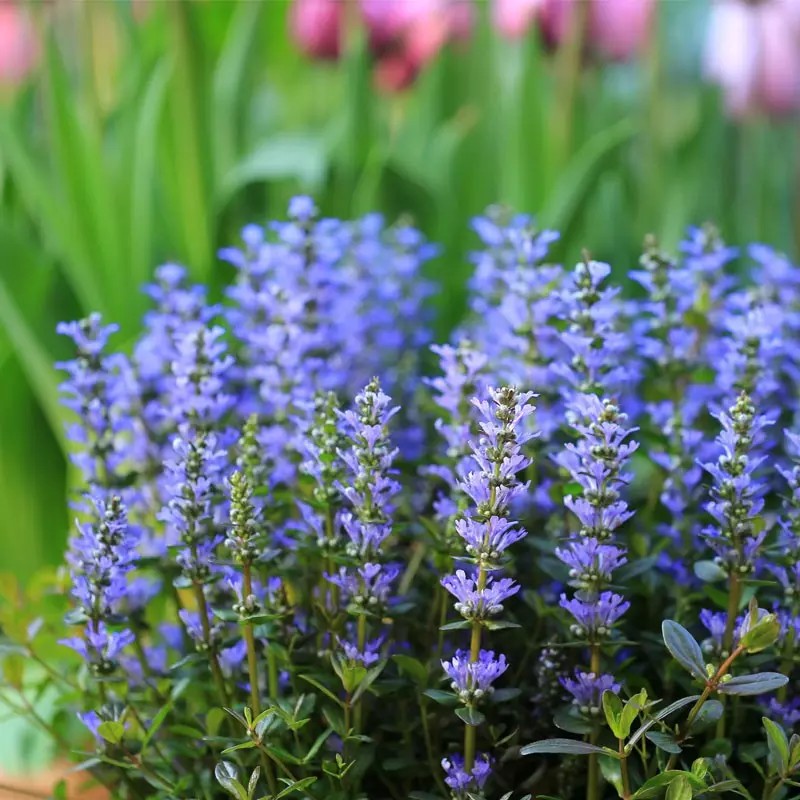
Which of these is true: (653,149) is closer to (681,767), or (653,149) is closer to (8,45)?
(681,767)

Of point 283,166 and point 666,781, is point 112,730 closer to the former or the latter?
point 666,781

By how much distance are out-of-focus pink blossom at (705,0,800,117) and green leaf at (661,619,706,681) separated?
0.98 meters

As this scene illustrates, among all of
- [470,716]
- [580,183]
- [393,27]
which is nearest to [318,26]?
[393,27]

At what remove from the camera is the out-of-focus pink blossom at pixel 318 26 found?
53.4 inches

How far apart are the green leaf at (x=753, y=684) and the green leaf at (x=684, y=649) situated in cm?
1

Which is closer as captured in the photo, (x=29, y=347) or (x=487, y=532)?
(x=487, y=532)

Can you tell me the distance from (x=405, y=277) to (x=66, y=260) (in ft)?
1.22

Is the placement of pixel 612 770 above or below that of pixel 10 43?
below

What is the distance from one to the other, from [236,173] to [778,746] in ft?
2.62

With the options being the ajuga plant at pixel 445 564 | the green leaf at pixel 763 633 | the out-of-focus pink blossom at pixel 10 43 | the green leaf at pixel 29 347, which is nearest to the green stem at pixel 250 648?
the ajuga plant at pixel 445 564

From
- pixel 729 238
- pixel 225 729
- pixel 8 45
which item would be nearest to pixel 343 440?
pixel 225 729

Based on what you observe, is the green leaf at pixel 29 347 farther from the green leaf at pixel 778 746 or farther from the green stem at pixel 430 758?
the green leaf at pixel 778 746

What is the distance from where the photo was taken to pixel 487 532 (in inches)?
17.2

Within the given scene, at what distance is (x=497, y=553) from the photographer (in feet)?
1.43
